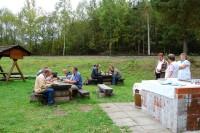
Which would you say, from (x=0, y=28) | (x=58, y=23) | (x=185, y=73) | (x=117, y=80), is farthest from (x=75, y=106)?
(x=0, y=28)

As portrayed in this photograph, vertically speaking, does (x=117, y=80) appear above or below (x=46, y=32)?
below

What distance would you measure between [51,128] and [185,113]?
10.1 ft

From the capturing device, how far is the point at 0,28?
213ft

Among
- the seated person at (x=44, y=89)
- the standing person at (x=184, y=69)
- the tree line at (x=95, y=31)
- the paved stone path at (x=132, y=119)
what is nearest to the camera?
the paved stone path at (x=132, y=119)

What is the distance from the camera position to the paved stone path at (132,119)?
27.9 feet

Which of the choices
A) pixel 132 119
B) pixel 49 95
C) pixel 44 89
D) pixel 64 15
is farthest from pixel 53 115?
pixel 64 15

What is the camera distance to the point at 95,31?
60.8 metres

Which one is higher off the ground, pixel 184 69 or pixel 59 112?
pixel 184 69

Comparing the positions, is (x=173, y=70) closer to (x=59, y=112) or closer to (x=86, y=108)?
(x=86, y=108)

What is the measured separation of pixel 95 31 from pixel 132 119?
51693mm

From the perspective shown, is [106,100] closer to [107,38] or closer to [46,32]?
[107,38]

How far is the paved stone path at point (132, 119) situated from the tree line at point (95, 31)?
42.1 m

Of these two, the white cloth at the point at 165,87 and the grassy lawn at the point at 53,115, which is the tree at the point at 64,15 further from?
the white cloth at the point at 165,87

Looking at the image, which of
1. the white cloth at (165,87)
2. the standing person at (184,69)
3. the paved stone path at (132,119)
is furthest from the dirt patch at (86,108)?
the standing person at (184,69)
